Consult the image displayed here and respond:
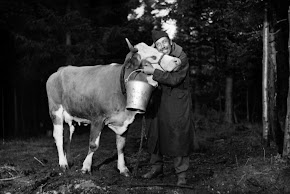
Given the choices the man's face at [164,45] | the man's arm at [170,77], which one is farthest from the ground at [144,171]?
the man's face at [164,45]

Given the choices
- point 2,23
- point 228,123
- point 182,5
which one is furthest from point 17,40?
point 228,123

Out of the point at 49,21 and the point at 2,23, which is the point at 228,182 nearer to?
the point at 49,21

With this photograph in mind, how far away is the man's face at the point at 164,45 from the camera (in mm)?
5867

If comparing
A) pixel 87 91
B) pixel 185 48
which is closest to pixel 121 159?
pixel 87 91

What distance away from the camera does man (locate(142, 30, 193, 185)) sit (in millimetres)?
5668

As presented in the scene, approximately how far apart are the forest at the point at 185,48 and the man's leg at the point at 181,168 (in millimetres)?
291

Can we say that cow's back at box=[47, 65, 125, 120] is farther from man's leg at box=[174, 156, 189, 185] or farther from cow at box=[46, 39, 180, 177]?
man's leg at box=[174, 156, 189, 185]

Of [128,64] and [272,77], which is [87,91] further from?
[272,77]

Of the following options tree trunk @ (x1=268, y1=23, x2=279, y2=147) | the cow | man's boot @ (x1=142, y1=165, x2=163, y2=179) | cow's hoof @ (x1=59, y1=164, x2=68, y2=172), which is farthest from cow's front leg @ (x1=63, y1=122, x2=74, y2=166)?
tree trunk @ (x1=268, y1=23, x2=279, y2=147)

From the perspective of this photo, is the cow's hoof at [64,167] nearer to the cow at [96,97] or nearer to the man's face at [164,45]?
the cow at [96,97]

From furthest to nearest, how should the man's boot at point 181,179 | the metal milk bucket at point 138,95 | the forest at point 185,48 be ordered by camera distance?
the forest at point 185,48
the man's boot at point 181,179
the metal milk bucket at point 138,95

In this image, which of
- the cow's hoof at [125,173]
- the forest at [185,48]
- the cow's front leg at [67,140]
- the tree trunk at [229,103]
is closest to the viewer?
the forest at [185,48]

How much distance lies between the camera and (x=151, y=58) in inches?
231

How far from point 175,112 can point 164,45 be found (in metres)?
1.10
